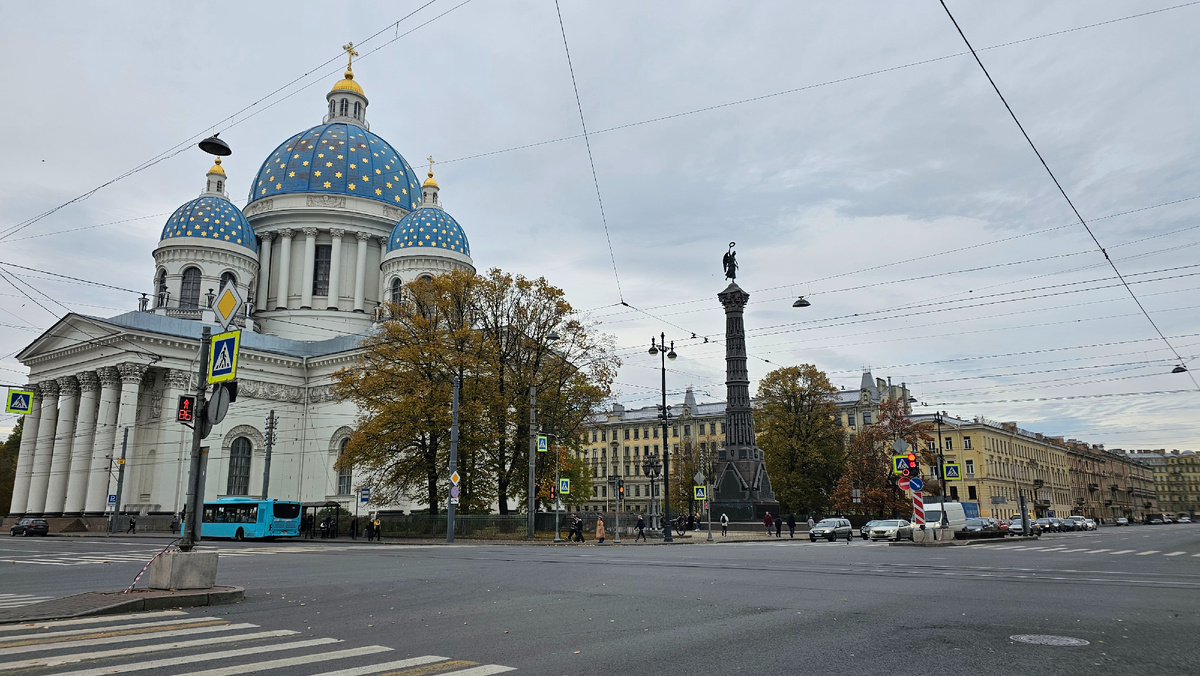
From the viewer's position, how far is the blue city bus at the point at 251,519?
4297cm

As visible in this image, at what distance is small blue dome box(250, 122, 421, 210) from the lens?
226 feet

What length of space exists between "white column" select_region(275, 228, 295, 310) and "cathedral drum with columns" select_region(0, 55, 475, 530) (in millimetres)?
117

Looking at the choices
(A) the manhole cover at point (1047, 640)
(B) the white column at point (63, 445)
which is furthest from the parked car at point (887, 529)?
(B) the white column at point (63, 445)

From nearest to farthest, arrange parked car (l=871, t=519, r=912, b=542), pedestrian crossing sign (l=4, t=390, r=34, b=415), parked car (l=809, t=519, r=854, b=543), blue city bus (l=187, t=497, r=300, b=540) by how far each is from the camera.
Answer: pedestrian crossing sign (l=4, t=390, r=34, b=415) → parked car (l=871, t=519, r=912, b=542) → blue city bus (l=187, t=497, r=300, b=540) → parked car (l=809, t=519, r=854, b=543)

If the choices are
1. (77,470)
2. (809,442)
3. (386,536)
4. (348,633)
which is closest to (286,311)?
(77,470)

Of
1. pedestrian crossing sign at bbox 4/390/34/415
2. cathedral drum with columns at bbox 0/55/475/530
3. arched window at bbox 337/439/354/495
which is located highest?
cathedral drum with columns at bbox 0/55/475/530

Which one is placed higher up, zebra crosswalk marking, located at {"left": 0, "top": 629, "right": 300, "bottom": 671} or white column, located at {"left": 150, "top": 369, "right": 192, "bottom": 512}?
white column, located at {"left": 150, "top": 369, "right": 192, "bottom": 512}

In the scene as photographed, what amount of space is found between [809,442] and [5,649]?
6048 cm

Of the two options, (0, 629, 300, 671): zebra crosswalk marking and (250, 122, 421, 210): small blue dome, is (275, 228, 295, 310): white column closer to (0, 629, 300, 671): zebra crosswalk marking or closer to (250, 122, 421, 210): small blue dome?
(250, 122, 421, 210): small blue dome

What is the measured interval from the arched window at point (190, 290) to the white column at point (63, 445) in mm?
9143

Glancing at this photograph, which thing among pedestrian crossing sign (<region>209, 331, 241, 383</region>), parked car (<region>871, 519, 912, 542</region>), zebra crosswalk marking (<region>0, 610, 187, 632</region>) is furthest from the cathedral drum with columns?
zebra crosswalk marking (<region>0, 610, 187, 632</region>)

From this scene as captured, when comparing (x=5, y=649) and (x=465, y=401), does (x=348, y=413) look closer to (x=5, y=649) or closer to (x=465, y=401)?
(x=465, y=401)

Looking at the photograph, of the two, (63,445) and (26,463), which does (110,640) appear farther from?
(26,463)

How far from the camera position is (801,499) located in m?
62.6
